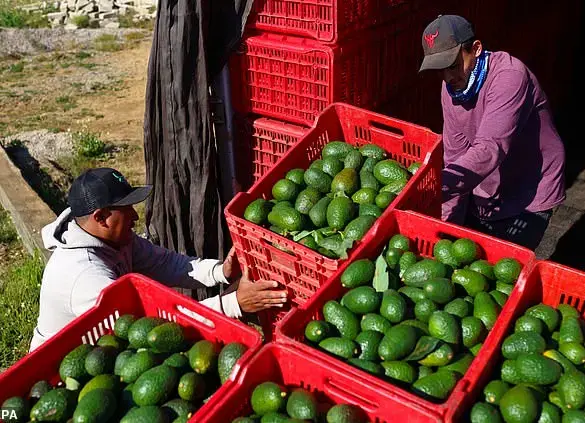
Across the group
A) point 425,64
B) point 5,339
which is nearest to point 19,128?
point 5,339

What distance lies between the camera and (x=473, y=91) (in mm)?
3656

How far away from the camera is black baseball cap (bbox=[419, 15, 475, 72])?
350cm

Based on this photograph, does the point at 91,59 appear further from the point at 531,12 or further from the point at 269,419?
the point at 269,419

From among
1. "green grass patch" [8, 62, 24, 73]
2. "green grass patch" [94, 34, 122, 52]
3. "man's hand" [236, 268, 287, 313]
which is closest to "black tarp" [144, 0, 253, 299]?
"man's hand" [236, 268, 287, 313]

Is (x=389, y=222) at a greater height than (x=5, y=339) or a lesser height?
greater

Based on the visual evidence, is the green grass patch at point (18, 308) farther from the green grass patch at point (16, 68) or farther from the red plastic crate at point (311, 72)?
the green grass patch at point (16, 68)

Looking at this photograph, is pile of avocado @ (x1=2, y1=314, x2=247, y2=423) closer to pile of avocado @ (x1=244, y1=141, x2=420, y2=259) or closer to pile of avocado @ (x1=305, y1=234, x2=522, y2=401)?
pile of avocado @ (x1=305, y1=234, x2=522, y2=401)

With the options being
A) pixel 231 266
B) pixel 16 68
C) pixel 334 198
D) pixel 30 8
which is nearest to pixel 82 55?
pixel 16 68

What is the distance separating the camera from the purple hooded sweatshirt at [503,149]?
11.2 ft

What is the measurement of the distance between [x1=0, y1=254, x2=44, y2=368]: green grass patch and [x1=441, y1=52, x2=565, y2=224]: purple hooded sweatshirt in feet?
10.7

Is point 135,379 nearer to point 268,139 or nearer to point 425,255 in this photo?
point 425,255

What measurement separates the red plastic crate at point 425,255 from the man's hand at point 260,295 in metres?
0.47

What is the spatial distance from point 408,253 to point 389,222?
190 millimetres

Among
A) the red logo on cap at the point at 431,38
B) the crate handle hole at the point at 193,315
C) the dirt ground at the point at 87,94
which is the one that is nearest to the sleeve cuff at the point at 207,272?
the crate handle hole at the point at 193,315
